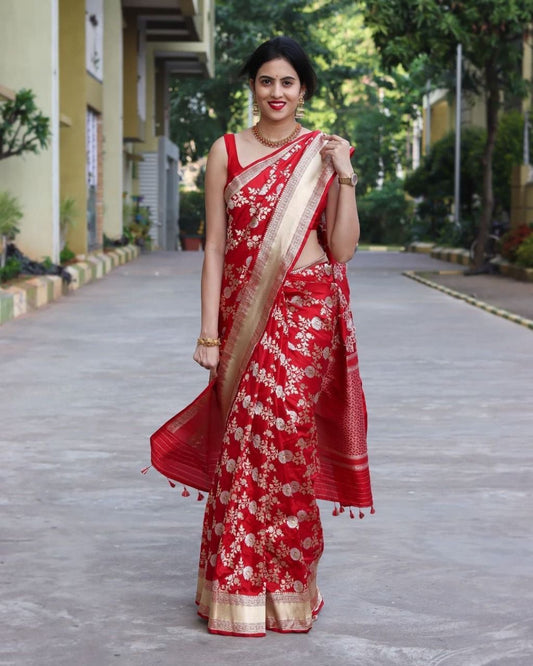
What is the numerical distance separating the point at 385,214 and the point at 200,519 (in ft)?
174

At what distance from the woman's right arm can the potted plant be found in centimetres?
4716

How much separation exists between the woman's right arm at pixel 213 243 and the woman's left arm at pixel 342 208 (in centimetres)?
35

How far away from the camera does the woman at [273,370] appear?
14.9 ft

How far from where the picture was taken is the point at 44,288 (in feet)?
61.6

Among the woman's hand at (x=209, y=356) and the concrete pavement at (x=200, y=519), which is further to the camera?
the woman's hand at (x=209, y=356)

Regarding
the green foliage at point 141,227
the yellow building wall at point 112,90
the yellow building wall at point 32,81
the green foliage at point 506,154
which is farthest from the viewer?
the green foliage at point 141,227

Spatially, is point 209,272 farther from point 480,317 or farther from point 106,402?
point 480,317

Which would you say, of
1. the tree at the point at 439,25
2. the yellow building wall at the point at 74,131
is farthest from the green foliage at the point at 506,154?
the yellow building wall at the point at 74,131

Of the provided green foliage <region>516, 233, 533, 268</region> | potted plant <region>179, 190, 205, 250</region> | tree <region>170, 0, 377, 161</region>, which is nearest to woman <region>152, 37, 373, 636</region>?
green foliage <region>516, 233, 533, 268</region>

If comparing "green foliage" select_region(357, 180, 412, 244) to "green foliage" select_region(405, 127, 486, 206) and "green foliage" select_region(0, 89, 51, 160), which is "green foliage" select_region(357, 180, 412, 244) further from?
"green foliage" select_region(0, 89, 51, 160)

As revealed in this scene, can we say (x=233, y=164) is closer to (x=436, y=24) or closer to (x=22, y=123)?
(x=22, y=123)

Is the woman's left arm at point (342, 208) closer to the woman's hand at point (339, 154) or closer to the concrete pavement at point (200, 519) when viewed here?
the woman's hand at point (339, 154)

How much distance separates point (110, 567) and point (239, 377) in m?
1.15

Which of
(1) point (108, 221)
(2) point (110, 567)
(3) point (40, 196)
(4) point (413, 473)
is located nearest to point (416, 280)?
(3) point (40, 196)
